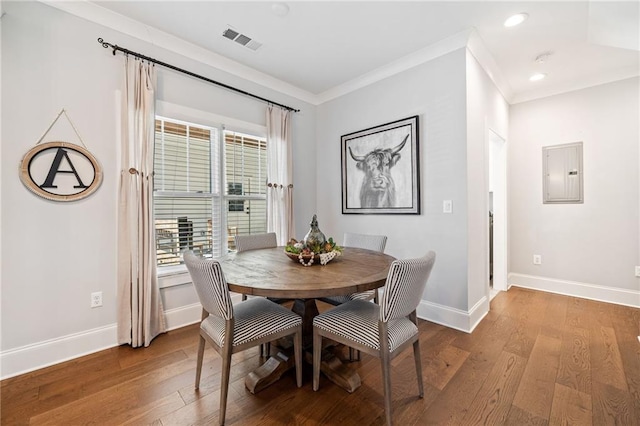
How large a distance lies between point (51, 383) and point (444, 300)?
3.24 metres

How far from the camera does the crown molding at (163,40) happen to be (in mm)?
2119

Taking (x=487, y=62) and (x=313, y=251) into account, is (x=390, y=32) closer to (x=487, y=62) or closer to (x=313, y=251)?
(x=487, y=62)

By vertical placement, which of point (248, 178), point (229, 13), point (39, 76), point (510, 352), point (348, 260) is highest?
point (229, 13)

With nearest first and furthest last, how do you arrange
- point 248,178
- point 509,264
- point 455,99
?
point 455,99 → point 248,178 → point 509,264

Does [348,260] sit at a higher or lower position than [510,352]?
higher

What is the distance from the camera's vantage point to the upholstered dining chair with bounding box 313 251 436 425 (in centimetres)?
139

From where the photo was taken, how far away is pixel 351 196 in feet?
11.7

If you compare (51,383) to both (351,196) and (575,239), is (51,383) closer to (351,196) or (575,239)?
(351,196)

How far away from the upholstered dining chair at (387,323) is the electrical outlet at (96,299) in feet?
6.20

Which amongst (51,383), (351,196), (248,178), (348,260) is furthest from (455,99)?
(51,383)

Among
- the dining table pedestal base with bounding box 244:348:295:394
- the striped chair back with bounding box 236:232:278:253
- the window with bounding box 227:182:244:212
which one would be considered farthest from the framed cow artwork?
the dining table pedestal base with bounding box 244:348:295:394

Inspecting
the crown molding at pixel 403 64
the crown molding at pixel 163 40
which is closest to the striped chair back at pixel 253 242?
the crown molding at pixel 163 40

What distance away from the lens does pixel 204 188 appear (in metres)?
2.91

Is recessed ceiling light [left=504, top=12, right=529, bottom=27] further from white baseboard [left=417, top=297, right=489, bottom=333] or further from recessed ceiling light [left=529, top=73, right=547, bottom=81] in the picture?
white baseboard [left=417, top=297, right=489, bottom=333]
